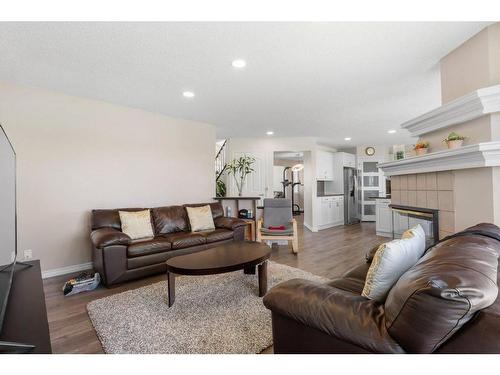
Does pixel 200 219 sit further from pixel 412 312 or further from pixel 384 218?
pixel 384 218

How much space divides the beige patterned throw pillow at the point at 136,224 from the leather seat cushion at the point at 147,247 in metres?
0.29

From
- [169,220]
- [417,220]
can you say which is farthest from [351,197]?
[169,220]

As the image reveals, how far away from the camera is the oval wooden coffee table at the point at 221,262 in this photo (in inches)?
84.4

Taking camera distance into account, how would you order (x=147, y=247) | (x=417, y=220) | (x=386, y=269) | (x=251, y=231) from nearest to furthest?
(x=386, y=269) → (x=147, y=247) → (x=417, y=220) → (x=251, y=231)

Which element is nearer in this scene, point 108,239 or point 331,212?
point 108,239

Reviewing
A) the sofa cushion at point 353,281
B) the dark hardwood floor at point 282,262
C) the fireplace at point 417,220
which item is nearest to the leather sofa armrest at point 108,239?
the dark hardwood floor at point 282,262

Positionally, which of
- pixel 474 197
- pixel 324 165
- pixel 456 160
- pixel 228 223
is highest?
pixel 324 165

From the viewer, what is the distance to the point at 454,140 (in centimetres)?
223

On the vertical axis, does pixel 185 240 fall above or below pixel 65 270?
above

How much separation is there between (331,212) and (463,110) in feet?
15.7

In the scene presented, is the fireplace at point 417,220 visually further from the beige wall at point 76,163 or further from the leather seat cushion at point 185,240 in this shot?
the beige wall at point 76,163

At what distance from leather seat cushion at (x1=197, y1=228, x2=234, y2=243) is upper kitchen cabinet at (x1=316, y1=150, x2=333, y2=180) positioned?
3495 mm

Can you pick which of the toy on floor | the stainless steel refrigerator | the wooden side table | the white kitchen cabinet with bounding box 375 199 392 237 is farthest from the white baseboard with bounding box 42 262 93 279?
the stainless steel refrigerator
